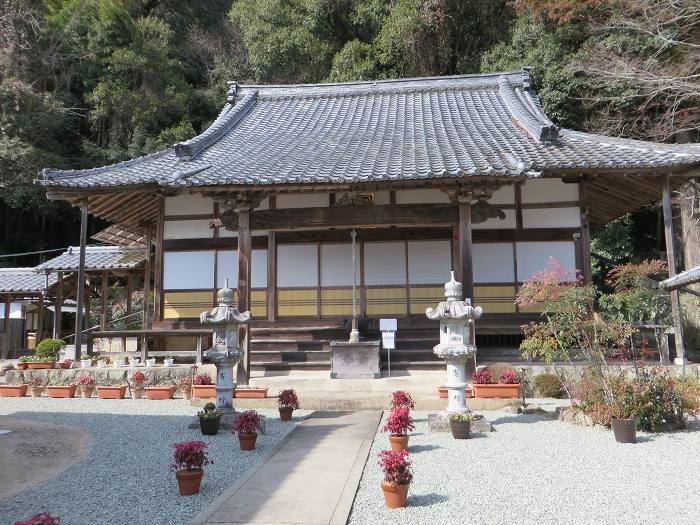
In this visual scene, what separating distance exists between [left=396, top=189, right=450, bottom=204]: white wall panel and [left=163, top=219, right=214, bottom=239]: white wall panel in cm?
512

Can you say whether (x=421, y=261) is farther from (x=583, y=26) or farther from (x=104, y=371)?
(x=583, y=26)

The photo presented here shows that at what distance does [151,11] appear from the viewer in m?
34.9

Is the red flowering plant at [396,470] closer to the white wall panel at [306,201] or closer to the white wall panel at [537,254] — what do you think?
the white wall panel at [537,254]

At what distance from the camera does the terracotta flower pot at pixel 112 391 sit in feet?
35.4

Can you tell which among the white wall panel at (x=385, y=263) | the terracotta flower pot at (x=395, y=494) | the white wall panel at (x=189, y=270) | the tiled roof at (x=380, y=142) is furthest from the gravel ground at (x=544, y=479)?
the white wall panel at (x=189, y=270)

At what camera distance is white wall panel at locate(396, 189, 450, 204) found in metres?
13.2

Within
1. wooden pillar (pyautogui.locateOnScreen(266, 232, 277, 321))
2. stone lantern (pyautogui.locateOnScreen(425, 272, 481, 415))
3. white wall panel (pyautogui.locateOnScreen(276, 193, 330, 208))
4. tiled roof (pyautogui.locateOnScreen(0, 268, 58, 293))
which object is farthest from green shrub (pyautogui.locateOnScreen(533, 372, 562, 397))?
tiled roof (pyautogui.locateOnScreen(0, 268, 58, 293))

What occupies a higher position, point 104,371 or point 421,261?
point 421,261

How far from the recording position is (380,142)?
1321 centimetres

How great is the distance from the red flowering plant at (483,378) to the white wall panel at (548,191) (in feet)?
18.6

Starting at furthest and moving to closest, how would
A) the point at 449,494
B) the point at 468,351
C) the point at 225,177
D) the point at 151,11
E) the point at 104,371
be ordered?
the point at 151,11, the point at 104,371, the point at 225,177, the point at 468,351, the point at 449,494

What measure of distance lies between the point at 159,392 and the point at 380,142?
25.5 feet

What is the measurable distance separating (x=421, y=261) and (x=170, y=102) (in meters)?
20.6

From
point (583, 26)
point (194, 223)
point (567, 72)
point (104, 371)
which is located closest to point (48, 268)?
point (194, 223)
